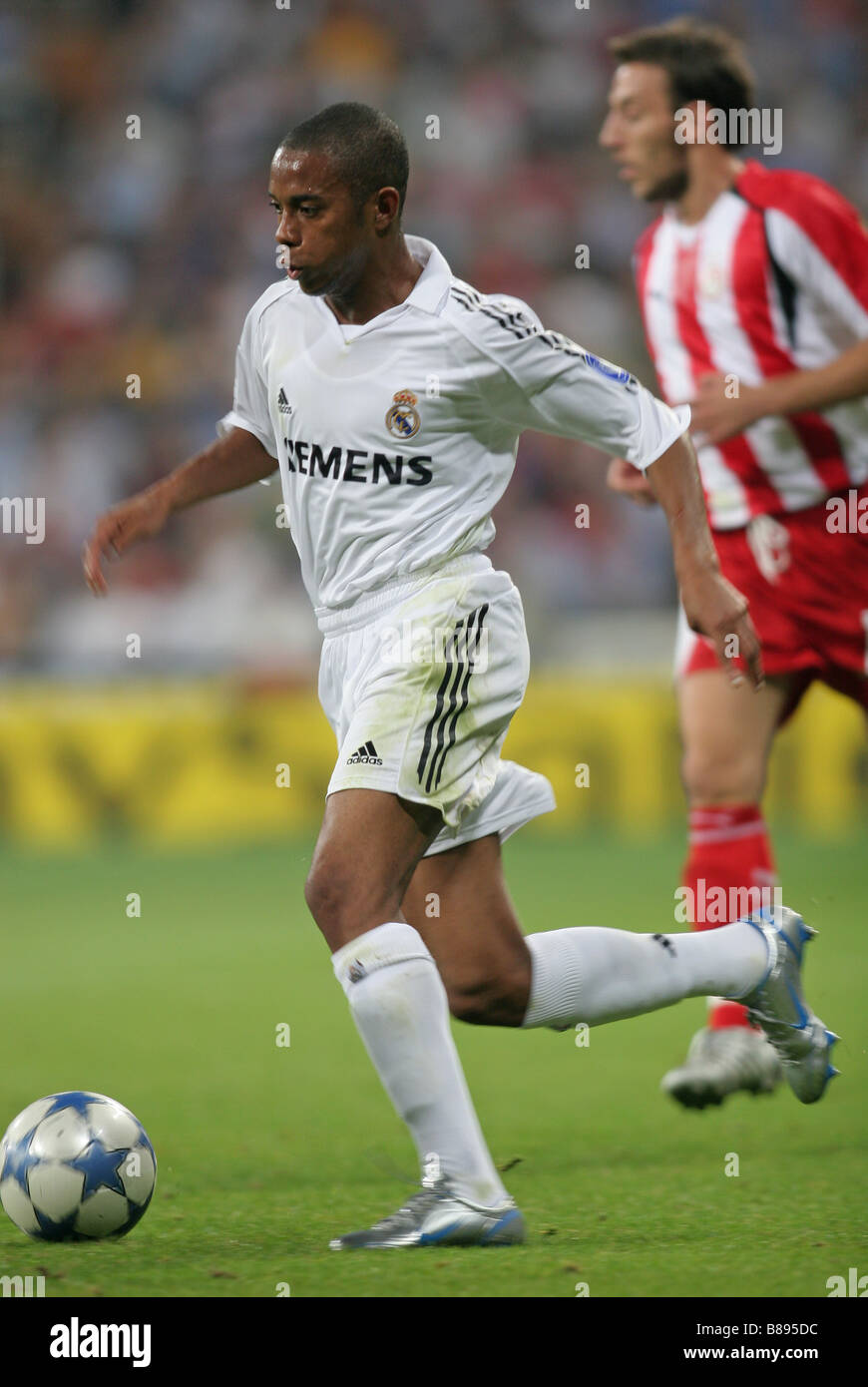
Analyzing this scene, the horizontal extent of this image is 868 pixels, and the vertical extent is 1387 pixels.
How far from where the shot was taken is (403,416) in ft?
11.4

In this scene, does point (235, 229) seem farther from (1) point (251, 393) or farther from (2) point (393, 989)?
(2) point (393, 989)

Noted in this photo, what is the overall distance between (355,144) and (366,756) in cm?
108

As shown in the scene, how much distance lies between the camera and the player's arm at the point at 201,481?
379 centimetres

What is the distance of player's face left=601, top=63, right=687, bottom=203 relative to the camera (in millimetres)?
5129

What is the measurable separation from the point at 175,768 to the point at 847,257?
21.3 ft

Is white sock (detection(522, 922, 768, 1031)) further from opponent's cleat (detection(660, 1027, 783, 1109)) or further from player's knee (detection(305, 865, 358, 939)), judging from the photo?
opponent's cleat (detection(660, 1027, 783, 1109))

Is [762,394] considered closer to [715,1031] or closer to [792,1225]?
[715,1031]

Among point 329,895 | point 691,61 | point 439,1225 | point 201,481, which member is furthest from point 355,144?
point 691,61

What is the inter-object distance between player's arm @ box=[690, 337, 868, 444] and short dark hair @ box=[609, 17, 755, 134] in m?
0.85

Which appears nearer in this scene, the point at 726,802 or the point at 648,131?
the point at 726,802

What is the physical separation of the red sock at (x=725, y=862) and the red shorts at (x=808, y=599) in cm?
38

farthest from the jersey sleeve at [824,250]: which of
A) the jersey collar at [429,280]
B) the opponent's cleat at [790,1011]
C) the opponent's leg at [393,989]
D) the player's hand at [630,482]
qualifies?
the opponent's leg at [393,989]

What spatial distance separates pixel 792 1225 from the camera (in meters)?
3.45

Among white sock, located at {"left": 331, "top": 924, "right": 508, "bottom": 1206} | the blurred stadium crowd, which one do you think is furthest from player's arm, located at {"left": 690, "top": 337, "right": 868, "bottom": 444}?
the blurred stadium crowd
